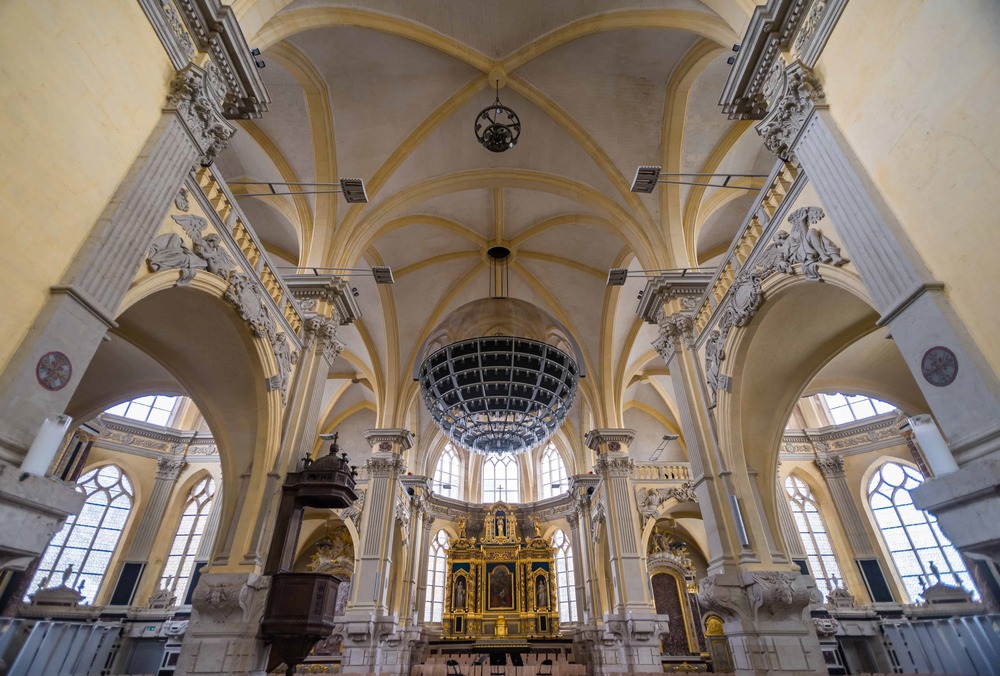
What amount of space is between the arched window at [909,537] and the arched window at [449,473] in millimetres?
15021

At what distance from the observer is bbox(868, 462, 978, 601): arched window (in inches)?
515

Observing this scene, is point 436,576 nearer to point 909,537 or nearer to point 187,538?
point 187,538

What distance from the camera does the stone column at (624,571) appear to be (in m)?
11.9

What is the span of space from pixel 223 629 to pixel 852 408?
18.6 meters

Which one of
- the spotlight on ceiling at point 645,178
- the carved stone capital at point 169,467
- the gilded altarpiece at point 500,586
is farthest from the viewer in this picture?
the gilded altarpiece at point 500,586

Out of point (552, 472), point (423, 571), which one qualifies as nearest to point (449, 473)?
point (552, 472)

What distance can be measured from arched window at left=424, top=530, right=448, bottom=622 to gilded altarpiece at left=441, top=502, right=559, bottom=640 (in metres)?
0.42

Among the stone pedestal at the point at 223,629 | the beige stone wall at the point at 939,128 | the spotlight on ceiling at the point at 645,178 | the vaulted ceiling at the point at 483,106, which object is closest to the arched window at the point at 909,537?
the vaulted ceiling at the point at 483,106

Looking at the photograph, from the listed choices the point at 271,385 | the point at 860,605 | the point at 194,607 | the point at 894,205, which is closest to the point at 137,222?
the point at 271,385

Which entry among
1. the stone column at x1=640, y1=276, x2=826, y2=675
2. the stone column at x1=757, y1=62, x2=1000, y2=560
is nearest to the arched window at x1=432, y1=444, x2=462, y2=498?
the stone column at x1=640, y1=276, x2=826, y2=675

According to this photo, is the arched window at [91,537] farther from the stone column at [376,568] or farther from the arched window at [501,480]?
the arched window at [501,480]

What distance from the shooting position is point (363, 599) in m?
12.1

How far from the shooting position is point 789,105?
484 cm

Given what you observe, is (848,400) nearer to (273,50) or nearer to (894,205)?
(894,205)
